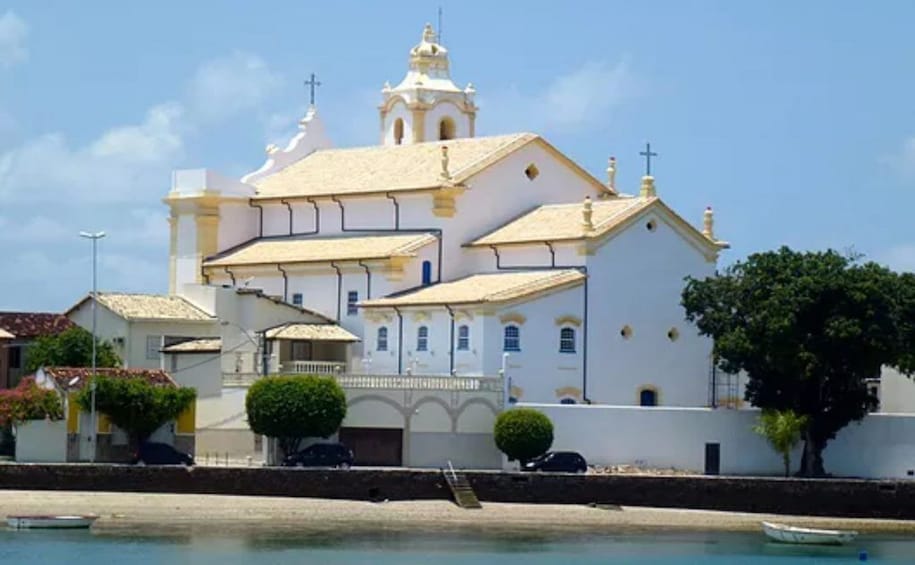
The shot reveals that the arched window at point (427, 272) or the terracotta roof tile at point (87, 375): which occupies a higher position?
the arched window at point (427, 272)

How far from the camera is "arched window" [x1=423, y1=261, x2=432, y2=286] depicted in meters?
95.5

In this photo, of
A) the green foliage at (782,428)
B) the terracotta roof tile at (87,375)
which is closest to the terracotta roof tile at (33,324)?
the terracotta roof tile at (87,375)

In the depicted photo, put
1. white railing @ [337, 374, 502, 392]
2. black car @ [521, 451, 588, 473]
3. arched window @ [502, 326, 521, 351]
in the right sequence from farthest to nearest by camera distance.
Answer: arched window @ [502, 326, 521, 351] → white railing @ [337, 374, 502, 392] → black car @ [521, 451, 588, 473]

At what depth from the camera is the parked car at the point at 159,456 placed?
277 feet

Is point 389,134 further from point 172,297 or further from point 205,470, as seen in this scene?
point 205,470

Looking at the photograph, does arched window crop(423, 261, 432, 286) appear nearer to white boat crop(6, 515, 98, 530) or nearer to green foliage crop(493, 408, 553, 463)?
green foliage crop(493, 408, 553, 463)

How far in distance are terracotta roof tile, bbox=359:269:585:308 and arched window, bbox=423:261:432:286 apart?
93 centimetres

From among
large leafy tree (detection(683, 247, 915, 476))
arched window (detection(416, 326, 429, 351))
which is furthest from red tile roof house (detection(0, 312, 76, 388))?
large leafy tree (detection(683, 247, 915, 476))

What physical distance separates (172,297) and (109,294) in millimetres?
2467

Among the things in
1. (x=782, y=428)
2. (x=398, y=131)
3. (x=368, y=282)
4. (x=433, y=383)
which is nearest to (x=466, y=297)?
(x=433, y=383)

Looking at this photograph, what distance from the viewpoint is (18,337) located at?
320ft

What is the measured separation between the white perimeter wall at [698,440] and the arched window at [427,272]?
10.5 metres

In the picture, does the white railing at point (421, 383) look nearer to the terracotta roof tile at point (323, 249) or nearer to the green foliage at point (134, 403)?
the green foliage at point (134, 403)

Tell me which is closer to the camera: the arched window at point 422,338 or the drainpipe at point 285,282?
the arched window at point 422,338
